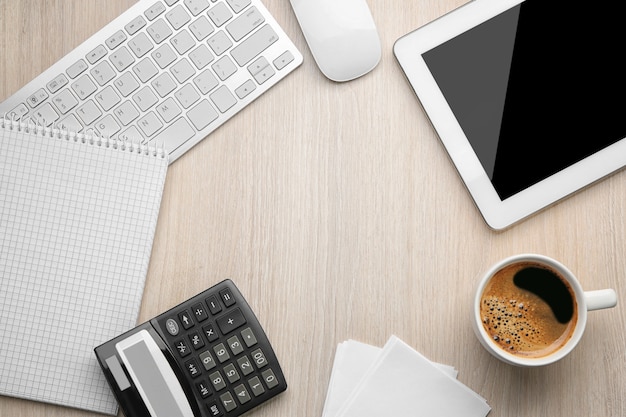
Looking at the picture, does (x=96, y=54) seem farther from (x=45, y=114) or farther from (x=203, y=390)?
(x=203, y=390)

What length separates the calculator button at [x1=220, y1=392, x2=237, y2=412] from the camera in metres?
0.75

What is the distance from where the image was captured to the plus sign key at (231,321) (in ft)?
2.52

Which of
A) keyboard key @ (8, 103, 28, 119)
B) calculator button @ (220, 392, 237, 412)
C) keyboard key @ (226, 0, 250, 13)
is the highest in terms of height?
keyboard key @ (8, 103, 28, 119)

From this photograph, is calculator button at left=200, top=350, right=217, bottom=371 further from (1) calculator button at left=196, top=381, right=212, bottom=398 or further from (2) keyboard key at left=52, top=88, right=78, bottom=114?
(2) keyboard key at left=52, top=88, right=78, bottom=114

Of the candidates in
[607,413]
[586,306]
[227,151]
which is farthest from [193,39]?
[607,413]

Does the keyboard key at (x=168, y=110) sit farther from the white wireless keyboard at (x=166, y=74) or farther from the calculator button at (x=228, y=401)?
the calculator button at (x=228, y=401)

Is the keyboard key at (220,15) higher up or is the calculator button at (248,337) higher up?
the keyboard key at (220,15)

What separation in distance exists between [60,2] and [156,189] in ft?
0.88

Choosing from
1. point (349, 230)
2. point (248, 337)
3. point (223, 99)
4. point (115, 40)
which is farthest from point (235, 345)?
point (115, 40)

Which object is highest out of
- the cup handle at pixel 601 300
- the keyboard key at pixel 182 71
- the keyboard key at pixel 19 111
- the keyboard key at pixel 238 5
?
the keyboard key at pixel 19 111

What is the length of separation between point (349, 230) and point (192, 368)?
244 millimetres

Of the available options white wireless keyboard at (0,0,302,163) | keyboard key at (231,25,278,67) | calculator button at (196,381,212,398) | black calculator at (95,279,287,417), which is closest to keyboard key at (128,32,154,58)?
white wireless keyboard at (0,0,302,163)

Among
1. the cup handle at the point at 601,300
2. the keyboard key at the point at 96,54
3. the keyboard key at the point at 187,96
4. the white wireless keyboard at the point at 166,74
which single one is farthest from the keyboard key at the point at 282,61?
the cup handle at the point at 601,300

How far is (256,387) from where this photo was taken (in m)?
0.76
